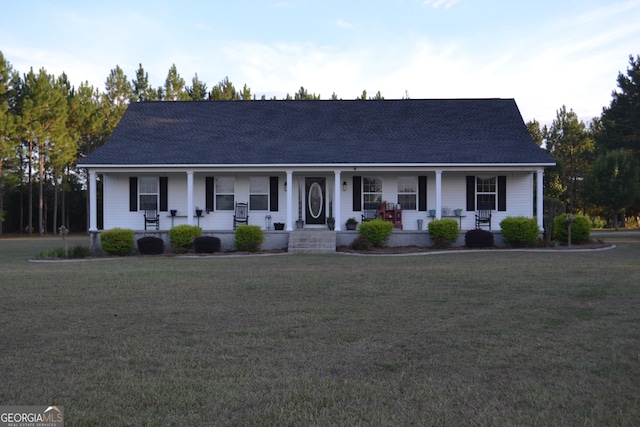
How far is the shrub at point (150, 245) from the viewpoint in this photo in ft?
58.5

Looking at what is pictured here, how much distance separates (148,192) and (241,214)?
3421 millimetres

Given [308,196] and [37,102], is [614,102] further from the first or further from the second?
[37,102]

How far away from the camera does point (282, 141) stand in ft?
68.5

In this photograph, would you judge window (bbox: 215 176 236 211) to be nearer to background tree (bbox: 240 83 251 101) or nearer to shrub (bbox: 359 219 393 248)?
shrub (bbox: 359 219 393 248)

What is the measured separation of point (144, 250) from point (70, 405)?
1433cm

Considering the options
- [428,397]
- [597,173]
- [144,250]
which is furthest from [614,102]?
[428,397]

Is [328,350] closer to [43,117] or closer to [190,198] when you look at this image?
[190,198]

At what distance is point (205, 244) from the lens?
17.8 meters

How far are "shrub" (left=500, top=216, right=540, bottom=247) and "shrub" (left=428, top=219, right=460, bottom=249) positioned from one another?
155 centimetres

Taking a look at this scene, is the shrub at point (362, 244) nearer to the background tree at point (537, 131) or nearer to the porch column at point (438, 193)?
the porch column at point (438, 193)

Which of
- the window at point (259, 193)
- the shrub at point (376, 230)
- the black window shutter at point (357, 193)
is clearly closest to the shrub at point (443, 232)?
the shrub at point (376, 230)

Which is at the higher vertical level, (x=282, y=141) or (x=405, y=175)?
(x=282, y=141)

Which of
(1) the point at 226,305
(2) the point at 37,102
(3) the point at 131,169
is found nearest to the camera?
(1) the point at 226,305

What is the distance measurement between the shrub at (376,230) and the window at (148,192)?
24.9ft
